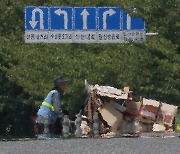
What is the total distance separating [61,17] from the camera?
124 feet

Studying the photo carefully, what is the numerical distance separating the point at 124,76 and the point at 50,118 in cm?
1465

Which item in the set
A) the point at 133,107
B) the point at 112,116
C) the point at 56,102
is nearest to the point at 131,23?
the point at 133,107

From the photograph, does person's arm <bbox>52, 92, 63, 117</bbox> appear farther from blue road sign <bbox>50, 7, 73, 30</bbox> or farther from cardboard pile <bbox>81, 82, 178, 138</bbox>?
blue road sign <bbox>50, 7, 73, 30</bbox>

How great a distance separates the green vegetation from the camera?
3319cm

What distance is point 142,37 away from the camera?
113ft

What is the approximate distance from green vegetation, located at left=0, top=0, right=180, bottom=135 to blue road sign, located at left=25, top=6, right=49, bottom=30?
2615mm

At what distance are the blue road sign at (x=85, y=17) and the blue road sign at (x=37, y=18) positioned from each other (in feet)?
3.62

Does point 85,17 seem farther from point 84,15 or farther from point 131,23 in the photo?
point 131,23

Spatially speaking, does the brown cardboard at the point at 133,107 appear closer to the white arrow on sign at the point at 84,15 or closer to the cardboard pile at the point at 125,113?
the cardboard pile at the point at 125,113

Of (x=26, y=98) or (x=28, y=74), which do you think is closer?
(x=28, y=74)

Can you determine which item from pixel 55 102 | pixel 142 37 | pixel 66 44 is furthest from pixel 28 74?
pixel 55 102

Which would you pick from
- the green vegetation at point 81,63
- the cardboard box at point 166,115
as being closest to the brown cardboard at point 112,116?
the cardboard box at point 166,115

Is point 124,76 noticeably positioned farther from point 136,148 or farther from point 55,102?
point 136,148

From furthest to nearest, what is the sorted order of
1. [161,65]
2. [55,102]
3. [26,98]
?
[26,98], [161,65], [55,102]
